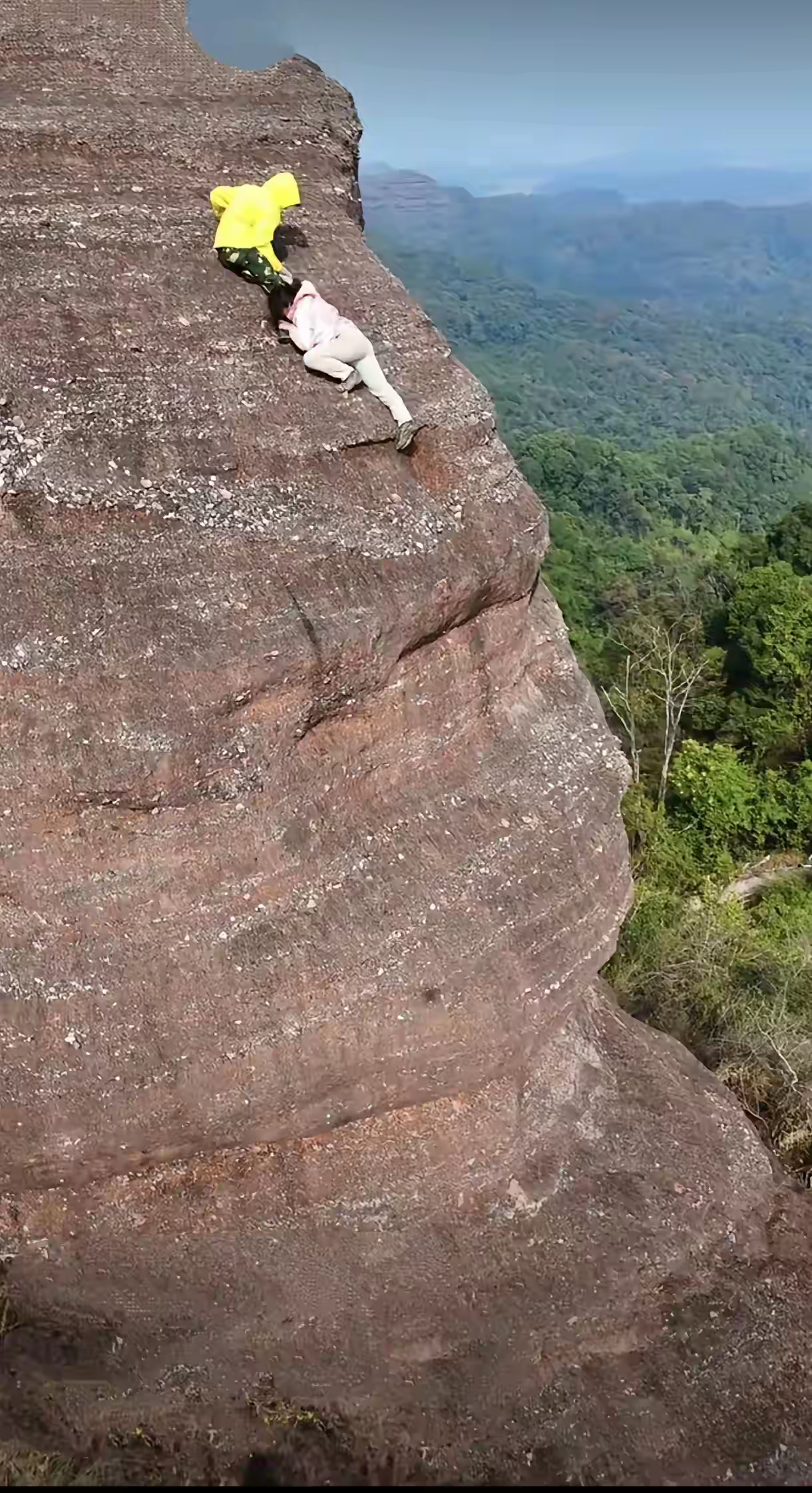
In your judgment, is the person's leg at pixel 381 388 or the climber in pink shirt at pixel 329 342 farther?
the person's leg at pixel 381 388

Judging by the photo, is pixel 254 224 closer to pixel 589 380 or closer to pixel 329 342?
pixel 329 342

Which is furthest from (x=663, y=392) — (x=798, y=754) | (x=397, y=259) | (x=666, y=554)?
(x=798, y=754)

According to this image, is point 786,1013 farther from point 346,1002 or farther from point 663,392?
point 663,392

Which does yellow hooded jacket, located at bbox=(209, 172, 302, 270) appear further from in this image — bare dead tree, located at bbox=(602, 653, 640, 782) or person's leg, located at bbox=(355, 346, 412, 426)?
bare dead tree, located at bbox=(602, 653, 640, 782)

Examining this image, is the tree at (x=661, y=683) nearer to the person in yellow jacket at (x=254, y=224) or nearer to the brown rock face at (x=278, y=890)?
the brown rock face at (x=278, y=890)

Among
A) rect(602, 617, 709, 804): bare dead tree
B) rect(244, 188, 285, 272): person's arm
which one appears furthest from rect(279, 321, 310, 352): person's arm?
rect(602, 617, 709, 804): bare dead tree

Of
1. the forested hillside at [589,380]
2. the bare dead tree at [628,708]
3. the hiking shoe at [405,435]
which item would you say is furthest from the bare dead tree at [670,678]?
the forested hillside at [589,380]
